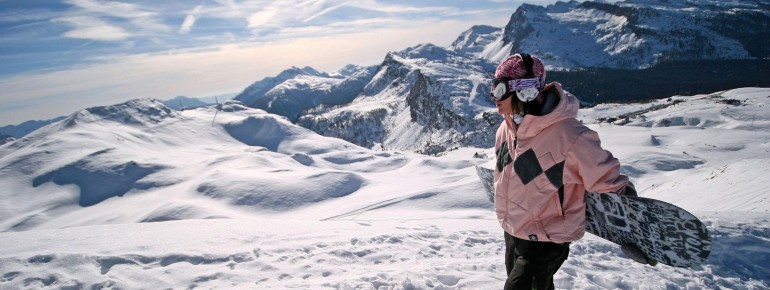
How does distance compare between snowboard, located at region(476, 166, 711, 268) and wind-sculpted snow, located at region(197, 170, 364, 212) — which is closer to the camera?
snowboard, located at region(476, 166, 711, 268)

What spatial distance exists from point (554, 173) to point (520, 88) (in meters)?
0.94

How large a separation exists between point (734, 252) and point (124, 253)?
1166cm

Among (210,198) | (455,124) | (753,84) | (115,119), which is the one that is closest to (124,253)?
(210,198)

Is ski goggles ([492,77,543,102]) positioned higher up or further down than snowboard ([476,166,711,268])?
higher up

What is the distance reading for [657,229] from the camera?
14.8 feet

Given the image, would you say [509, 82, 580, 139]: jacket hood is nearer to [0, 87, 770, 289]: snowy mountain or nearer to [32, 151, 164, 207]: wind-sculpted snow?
[0, 87, 770, 289]: snowy mountain

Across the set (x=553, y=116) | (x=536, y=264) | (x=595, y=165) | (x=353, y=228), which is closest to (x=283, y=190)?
(x=353, y=228)

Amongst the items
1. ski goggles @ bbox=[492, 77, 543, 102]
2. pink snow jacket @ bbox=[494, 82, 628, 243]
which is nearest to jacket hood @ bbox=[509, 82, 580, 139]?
pink snow jacket @ bbox=[494, 82, 628, 243]

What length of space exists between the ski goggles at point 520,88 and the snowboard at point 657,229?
146 cm

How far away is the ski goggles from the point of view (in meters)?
4.29

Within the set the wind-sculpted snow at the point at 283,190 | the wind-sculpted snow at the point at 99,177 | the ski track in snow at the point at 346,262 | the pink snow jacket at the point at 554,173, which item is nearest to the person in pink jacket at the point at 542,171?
the pink snow jacket at the point at 554,173

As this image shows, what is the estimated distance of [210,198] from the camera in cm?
5012

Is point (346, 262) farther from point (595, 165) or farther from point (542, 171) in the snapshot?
point (595, 165)

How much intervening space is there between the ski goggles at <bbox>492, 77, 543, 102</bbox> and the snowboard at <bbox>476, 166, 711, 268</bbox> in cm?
146
